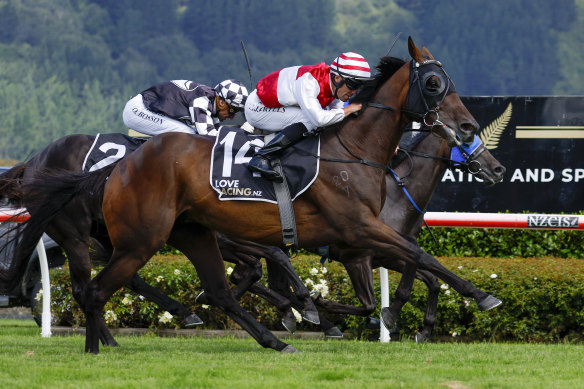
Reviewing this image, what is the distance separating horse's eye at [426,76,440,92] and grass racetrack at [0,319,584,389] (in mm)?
1671

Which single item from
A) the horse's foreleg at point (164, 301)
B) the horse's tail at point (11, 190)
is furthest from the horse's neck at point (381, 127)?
the horse's tail at point (11, 190)

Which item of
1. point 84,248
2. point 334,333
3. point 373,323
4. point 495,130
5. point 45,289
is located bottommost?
point 334,333

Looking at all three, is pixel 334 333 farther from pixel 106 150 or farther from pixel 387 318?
pixel 106 150

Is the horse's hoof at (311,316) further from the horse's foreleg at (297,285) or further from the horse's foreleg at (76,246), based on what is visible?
the horse's foreleg at (76,246)

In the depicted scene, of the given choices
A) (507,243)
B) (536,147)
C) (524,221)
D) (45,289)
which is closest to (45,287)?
(45,289)

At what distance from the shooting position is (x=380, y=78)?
6227mm

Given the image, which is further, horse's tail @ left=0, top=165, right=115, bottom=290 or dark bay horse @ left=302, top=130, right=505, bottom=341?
dark bay horse @ left=302, top=130, right=505, bottom=341

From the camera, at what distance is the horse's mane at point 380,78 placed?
6.19m

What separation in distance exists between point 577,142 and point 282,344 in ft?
21.4

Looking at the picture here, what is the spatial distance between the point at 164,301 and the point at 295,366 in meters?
2.13

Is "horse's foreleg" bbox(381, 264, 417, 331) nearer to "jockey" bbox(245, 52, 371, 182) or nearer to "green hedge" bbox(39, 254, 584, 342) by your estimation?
"green hedge" bbox(39, 254, 584, 342)

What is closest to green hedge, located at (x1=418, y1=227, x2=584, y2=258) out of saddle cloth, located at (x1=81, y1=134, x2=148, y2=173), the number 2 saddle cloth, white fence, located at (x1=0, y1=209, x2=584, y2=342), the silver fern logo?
the silver fern logo

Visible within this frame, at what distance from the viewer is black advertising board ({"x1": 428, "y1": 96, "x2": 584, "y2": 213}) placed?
37.2 ft

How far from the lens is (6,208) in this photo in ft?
24.8
